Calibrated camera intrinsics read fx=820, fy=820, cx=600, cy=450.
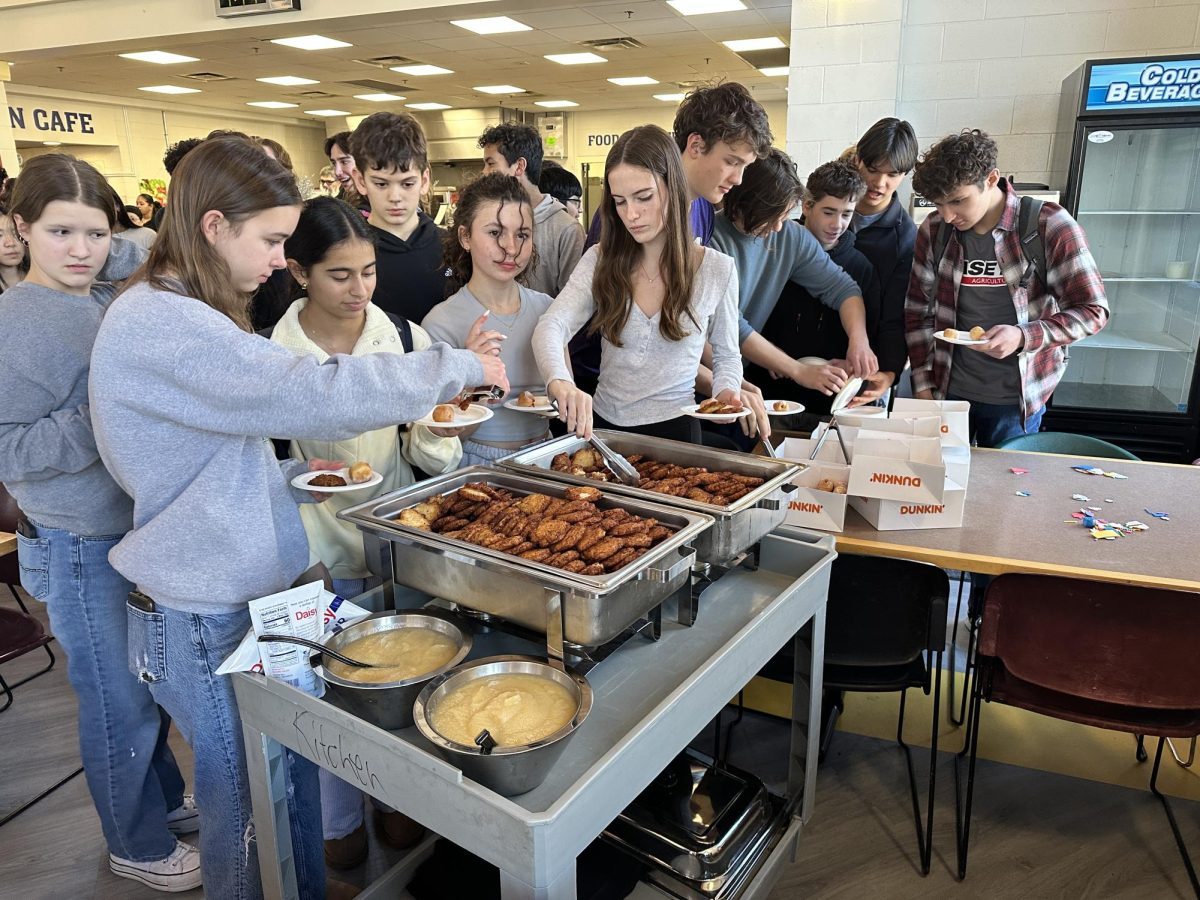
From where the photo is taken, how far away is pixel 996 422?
2.90 m

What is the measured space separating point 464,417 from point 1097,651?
1.46m

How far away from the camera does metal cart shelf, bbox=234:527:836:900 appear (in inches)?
39.9

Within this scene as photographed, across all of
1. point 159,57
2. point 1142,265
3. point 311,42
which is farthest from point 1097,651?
point 159,57

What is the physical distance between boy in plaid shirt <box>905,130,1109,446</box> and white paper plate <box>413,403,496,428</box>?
60.1 inches

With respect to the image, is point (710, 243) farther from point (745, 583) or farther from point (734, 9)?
point (734, 9)

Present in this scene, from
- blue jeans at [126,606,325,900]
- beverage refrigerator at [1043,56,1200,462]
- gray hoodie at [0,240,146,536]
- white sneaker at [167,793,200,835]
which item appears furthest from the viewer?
beverage refrigerator at [1043,56,1200,462]

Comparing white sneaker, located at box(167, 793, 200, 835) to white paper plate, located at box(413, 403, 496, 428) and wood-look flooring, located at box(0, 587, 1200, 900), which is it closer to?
wood-look flooring, located at box(0, 587, 1200, 900)

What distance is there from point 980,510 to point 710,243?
1.17 m

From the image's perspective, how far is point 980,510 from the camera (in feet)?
7.01

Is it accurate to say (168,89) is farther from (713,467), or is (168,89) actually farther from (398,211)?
(713,467)

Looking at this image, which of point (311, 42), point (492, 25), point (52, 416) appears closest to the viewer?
point (52, 416)

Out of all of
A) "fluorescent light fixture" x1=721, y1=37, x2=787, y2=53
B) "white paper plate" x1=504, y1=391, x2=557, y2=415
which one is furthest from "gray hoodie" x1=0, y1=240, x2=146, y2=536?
"fluorescent light fixture" x1=721, y1=37, x2=787, y2=53

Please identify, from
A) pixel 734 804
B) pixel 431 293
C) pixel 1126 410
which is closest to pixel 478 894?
pixel 734 804

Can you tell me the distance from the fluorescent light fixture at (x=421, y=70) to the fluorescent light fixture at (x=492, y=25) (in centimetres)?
194
